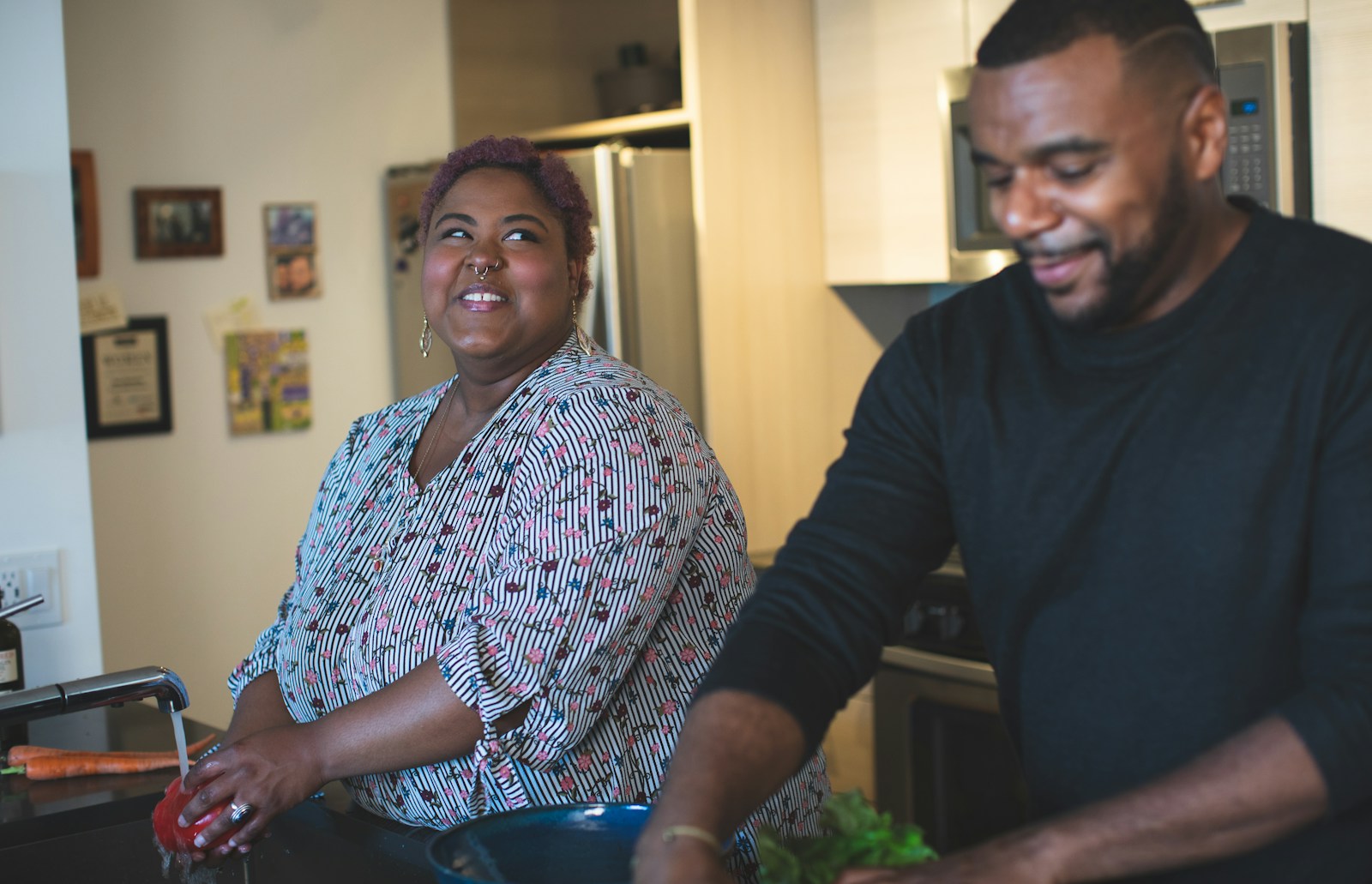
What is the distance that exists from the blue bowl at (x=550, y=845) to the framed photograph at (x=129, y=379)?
92.9 inches

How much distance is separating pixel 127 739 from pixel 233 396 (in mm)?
1521

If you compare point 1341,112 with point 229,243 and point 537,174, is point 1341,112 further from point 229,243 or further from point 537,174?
point 229,243

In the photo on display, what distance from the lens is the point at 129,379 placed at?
3246 millimetres

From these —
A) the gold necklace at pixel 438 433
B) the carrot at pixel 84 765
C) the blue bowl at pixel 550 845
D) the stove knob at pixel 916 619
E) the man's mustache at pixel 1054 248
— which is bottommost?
the stove knob at pixel 916 619

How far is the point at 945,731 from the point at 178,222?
2097 millimetres

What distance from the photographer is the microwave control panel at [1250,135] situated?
264cm

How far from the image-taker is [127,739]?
202 centimetres

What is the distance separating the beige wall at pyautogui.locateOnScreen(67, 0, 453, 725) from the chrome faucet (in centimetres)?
156

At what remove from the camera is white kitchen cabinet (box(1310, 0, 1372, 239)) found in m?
2.58

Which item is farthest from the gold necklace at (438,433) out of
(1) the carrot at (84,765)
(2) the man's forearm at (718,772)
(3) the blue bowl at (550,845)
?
(2) the man's forearm at (718,772)

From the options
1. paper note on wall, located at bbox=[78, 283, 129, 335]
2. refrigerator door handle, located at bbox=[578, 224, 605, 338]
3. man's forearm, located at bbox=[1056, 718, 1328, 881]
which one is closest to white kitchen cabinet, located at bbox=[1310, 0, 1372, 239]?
refrigerator door handle, located at bbox=[578, 224, 605, 338]

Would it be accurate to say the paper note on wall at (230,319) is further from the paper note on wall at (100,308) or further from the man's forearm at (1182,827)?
the man's forearm at (1182,827)

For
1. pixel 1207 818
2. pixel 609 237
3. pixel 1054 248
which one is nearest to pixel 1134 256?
pixel 1054 248

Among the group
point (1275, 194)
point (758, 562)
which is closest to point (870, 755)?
point (758, 562)
